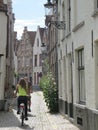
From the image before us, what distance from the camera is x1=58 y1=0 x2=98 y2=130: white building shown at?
11453 millimetres

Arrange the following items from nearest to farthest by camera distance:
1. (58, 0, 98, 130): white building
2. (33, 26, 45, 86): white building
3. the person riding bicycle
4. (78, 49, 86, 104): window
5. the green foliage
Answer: (58, 0, 98, 130): white building < (78, 49, 86, 104): window < the person riding bicycle < the green foliage < (33, 26, 45, 86): white building

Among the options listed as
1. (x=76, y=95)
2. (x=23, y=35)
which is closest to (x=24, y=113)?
(x=76, y=95)

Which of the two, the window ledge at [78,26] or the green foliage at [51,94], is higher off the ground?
the window ledge at [78,26]

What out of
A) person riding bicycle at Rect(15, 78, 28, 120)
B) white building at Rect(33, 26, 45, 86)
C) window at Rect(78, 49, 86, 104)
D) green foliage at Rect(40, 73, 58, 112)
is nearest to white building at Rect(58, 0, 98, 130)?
window at Rect(78, 49, 86, 104)

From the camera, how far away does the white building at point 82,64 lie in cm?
1145

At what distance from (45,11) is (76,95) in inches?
224

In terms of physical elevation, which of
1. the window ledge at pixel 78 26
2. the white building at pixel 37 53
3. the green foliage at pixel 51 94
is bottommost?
the green foliage at pixel 51 94

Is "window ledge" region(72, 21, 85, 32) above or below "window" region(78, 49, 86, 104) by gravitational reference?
above

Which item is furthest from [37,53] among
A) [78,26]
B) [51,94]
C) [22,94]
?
[78,26]

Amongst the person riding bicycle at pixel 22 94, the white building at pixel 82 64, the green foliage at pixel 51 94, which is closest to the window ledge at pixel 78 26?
the white building at pixel 82 64

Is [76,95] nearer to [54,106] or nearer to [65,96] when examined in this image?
[65,96]

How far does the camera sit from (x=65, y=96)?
60.1 ft

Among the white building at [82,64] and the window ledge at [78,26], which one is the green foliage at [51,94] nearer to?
the white building at [82,64]

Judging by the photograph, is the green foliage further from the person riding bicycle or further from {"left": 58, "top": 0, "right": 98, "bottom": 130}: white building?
the person riding bicycle
